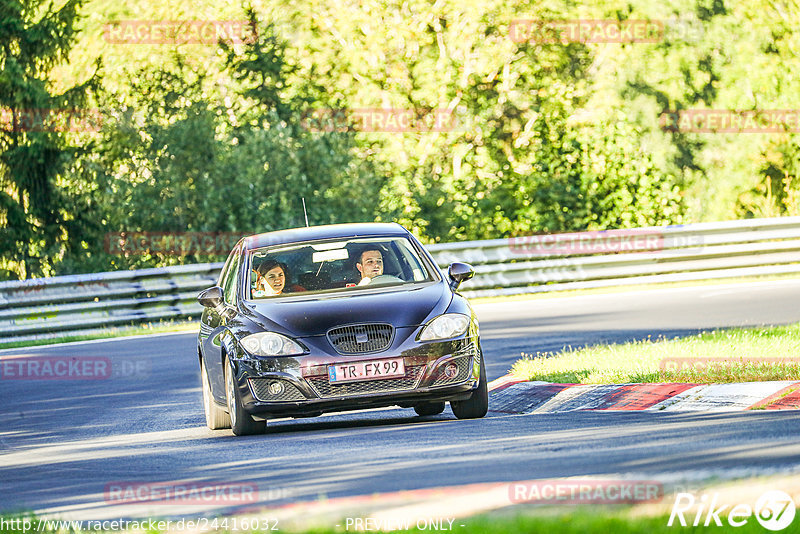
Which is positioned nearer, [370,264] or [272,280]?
[272,280]

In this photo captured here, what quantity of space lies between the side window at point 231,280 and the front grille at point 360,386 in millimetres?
1598

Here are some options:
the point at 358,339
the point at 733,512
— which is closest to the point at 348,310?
the point at 358,339

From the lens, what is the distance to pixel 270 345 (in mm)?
10719

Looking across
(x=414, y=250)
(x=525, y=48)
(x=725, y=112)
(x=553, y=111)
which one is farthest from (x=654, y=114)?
(x=414, y=250)

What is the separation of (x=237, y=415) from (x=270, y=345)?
727 millimetres

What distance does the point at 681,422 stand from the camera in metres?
10.0

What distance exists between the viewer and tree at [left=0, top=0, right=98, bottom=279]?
29.5 m

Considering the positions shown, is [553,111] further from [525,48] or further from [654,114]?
[654,114]

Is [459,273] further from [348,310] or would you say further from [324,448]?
[324,448]

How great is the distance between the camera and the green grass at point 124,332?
22.8 meters

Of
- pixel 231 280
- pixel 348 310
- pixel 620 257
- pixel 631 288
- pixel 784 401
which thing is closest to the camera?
pixel 784 401

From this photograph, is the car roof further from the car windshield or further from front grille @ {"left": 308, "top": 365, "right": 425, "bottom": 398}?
front grille @ {"left": 308, "top": 365, "right": 425, "bottom": 398}

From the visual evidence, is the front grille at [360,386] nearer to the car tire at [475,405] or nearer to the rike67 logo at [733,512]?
the car tire at [475,405]

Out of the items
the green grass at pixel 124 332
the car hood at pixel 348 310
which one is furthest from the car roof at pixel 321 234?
the green grass at pixel 124 332
